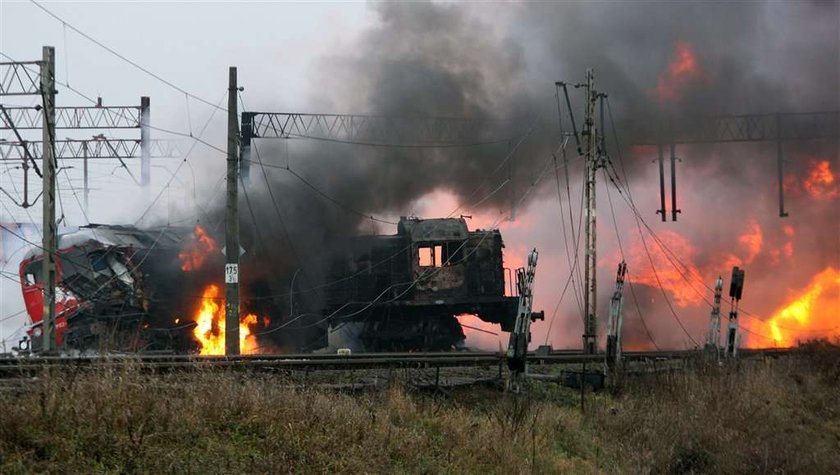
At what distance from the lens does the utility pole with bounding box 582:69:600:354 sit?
2206cm

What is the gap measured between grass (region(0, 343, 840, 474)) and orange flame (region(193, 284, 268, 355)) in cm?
1284

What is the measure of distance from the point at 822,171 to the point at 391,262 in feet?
71.5

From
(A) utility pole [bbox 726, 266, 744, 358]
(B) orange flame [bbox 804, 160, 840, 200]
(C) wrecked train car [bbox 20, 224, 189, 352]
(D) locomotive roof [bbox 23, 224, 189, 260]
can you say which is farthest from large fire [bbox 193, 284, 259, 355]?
(B) orange flame [bbox 804, 160, 840, 200]

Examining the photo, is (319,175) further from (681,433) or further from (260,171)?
(681,433)

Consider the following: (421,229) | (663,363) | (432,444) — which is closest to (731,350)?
(663,363)

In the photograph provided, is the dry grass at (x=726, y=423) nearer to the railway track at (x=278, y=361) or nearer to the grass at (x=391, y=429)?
the grass at (x=391, y=429)

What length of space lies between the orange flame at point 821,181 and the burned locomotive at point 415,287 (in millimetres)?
17771

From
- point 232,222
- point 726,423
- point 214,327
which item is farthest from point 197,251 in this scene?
point 726,423

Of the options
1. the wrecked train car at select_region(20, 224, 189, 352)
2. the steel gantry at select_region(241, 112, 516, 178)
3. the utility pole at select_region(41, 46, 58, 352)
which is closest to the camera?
the utility pole at select_region(41, 46, 58, 352)

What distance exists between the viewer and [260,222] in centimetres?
2720

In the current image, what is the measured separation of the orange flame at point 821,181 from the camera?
36.7 m

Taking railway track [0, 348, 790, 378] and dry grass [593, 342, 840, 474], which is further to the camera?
dry grass [593, 342, 840, 474]

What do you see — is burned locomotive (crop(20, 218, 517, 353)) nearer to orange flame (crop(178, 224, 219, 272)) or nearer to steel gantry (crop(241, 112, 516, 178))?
orange flame (crop(178, 224, 219, 272))

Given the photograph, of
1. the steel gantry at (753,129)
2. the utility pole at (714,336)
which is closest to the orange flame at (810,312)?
the steel gantry at (753,129)
